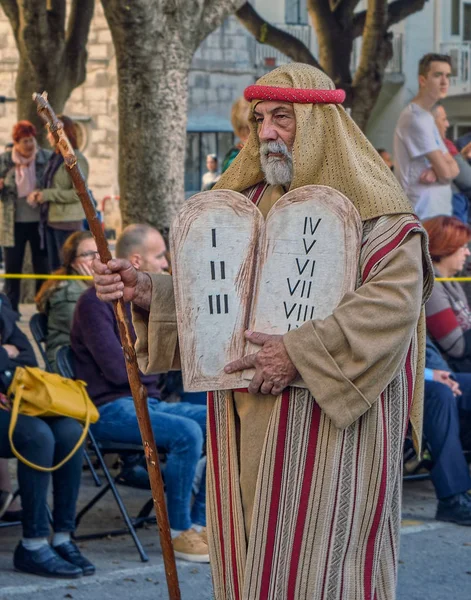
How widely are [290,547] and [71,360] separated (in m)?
2.91

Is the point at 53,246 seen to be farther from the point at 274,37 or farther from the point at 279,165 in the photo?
the point at 279,165

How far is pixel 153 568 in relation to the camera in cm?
566

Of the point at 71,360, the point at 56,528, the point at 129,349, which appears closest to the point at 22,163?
the point at 71,360

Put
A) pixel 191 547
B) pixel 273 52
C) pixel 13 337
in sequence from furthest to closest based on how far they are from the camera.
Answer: pixel 273 52
pixel 13 337
pixel 191 547

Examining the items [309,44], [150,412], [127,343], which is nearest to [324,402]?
[127,343]

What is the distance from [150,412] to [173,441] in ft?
0.62

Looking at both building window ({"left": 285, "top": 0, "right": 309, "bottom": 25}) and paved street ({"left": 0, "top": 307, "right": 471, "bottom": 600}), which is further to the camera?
building window ({"left": 285, "top": 0, "right": 309, "bottom": 25})

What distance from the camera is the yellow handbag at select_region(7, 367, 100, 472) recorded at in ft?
18.1

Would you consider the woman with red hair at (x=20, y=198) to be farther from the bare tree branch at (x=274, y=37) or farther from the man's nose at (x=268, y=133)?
the man's nose at (x=268, y=133)

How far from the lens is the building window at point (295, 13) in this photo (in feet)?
110

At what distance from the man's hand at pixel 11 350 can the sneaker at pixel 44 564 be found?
88 centimetres

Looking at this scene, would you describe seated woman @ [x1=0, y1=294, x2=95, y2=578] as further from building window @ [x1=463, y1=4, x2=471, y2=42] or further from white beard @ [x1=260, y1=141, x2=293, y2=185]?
building window @ [x1=463, y1=4, x2=471, y2=42]

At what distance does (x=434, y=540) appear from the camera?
6246 millimetres

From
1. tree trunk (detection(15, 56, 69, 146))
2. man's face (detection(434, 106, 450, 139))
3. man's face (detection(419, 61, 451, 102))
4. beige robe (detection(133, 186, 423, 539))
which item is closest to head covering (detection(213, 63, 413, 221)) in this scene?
beige robe (detection(133, 186, 423, 539))
